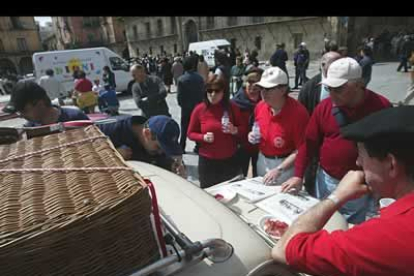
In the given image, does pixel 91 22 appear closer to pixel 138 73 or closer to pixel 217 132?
pixel 138 73

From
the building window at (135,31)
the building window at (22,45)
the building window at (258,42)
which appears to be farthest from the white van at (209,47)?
the building window at (22,45)

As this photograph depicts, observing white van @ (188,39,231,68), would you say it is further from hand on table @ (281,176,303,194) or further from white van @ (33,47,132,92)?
hand on table @ (281,176,303,194)

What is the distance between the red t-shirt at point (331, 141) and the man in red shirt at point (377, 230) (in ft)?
3.44

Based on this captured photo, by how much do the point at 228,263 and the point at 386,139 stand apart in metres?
0.78

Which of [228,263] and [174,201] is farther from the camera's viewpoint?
[174,201]

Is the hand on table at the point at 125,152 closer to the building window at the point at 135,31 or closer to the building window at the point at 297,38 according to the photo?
the building window at the point at 297,38

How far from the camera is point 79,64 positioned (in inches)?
521

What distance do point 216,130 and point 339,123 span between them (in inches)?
46.2

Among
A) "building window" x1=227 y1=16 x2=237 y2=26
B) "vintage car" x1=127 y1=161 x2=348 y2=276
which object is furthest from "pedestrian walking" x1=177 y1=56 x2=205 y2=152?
"building window" x1=227 y1=16 x2=237 y2=26

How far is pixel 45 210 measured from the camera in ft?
2.78

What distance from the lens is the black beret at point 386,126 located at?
43.9 inches

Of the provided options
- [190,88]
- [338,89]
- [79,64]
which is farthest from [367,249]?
[79,64]
